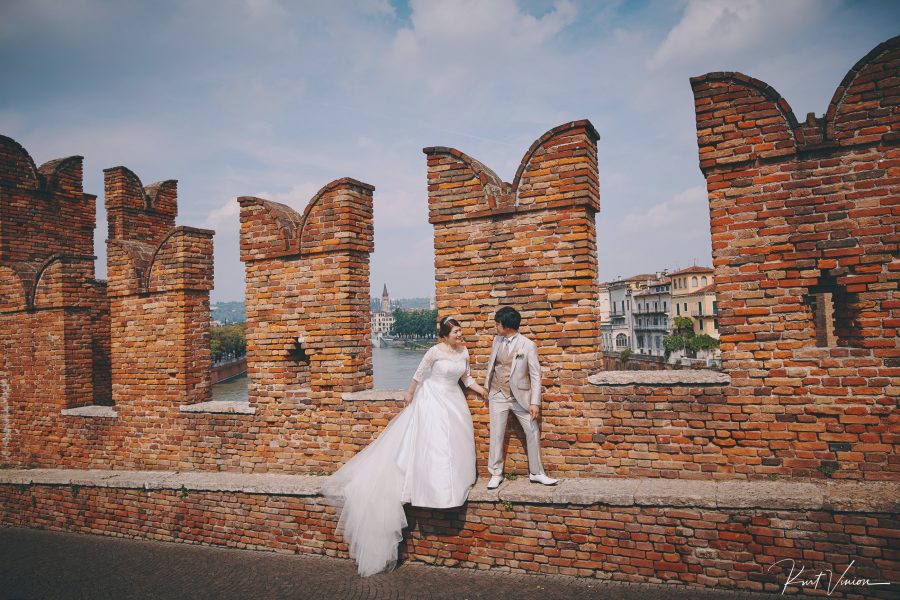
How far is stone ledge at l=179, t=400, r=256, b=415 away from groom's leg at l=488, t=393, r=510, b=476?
322 centimetres

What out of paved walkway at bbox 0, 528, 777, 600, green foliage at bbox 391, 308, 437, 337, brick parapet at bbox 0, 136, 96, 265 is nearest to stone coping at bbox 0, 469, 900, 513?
paved walkway at bbox 0, 528, 777, 600

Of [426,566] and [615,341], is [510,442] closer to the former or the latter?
[426,566]

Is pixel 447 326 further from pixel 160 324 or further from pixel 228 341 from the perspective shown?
pixel 228 341

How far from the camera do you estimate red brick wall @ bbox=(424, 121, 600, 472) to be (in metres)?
5.40

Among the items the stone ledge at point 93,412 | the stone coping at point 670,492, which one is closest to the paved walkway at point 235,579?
the stone coping at point 670,492

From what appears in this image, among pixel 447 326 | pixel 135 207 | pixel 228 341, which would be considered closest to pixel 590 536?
pixel 447 326

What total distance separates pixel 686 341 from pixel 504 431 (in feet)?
200

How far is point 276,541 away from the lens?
610 centimetres

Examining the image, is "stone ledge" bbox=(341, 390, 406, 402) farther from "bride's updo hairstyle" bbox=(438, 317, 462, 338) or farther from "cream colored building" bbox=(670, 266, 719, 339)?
"cream colored building" bbox=(670, 266, 719, 339)

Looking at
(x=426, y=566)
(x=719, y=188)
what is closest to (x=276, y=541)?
(x=426, y=566)

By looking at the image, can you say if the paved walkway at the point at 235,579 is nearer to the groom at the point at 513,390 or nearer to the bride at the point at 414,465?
the bride at the point at 414,465

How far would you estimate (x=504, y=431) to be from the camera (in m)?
5.45

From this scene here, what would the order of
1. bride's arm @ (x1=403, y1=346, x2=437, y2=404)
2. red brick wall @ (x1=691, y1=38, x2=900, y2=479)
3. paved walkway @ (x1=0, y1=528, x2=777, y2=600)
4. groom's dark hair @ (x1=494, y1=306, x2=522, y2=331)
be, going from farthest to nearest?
1. bride's arm @ (x1=403, y1=346, x2=437, y2=404)
2. groom's dark hair @ (x1=494, y1=306, x2=522, y2=331)
3. paved walkway @ (x1=0, y1=528, x2=777, y2=600)
4. red brick wall @ (x1=691, y1=38, x2=900, y2=479)

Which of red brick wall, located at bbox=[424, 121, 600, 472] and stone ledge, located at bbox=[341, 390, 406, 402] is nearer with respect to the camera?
red brick wall, located at bbox=[424, 121, 600, 472]
